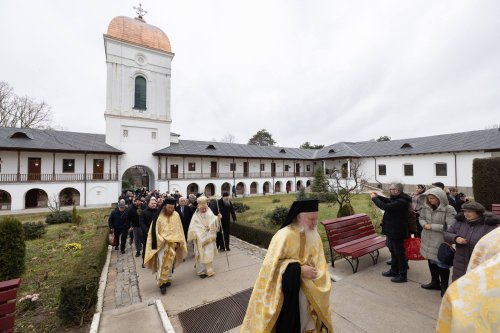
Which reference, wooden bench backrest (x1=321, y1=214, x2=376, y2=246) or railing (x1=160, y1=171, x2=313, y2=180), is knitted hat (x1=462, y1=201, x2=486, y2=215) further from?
railing (x1=160, y1=171, x2=313, y2=180)

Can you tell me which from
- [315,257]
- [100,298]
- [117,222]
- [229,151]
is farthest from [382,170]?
[100,298]

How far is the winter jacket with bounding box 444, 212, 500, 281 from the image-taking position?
9.52 ft

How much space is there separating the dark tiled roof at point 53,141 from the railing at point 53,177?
2535 mm

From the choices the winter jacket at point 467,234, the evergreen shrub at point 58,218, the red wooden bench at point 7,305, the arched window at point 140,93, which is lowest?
the evergreen shrub at point 58,218

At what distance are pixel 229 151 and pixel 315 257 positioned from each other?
96.2 ft

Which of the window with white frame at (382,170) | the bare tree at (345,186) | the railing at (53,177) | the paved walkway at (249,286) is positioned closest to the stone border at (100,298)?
the paved walkway at (249,286)

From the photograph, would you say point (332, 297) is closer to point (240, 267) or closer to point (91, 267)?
point (240, 267)

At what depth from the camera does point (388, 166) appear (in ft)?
97.0

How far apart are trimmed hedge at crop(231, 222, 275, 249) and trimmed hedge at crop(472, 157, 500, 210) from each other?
1087 centimetres

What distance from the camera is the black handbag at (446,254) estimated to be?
3.34m

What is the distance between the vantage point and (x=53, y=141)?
Answer: 2119 cm

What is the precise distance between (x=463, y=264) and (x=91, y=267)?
637cm

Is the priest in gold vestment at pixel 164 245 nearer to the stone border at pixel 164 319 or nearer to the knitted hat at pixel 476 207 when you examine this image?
the stone border at pixel 164 319

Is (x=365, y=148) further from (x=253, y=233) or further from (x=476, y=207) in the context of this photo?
(x=476, y=207)
